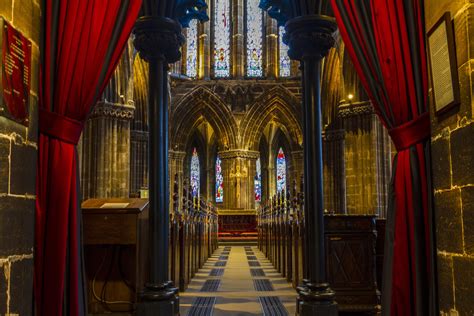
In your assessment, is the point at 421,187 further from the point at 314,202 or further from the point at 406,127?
the point at 314,202

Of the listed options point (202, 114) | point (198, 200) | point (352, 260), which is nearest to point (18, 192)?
point (352, 260)

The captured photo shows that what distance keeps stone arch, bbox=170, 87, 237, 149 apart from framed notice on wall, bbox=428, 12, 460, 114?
66.5 ft

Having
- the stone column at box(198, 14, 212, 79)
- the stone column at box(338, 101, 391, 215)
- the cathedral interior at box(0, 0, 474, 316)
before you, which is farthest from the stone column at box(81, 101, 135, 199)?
the stone column at box(198, 14, 212, 79)

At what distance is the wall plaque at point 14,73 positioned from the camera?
239 centimetres

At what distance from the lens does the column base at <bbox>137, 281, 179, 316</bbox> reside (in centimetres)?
470

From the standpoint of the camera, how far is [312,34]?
5.04 m

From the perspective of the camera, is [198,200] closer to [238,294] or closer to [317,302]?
[238,294]

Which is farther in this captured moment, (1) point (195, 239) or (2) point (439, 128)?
(1) point (195, 239)

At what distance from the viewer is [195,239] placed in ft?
31.2

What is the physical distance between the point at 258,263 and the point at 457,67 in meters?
9.54

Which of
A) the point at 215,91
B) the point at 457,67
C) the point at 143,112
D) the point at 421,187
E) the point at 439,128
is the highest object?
the point at 215,91

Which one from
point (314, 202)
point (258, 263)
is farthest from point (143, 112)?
point (314, 202)

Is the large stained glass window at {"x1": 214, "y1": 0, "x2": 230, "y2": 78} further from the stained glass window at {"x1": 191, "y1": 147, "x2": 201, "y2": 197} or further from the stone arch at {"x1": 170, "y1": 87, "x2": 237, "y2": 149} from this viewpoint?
the stained glass window at {"x1": 191, "y1": 147, "x2": 201, "y2": 197}

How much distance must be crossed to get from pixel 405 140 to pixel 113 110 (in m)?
12.4
